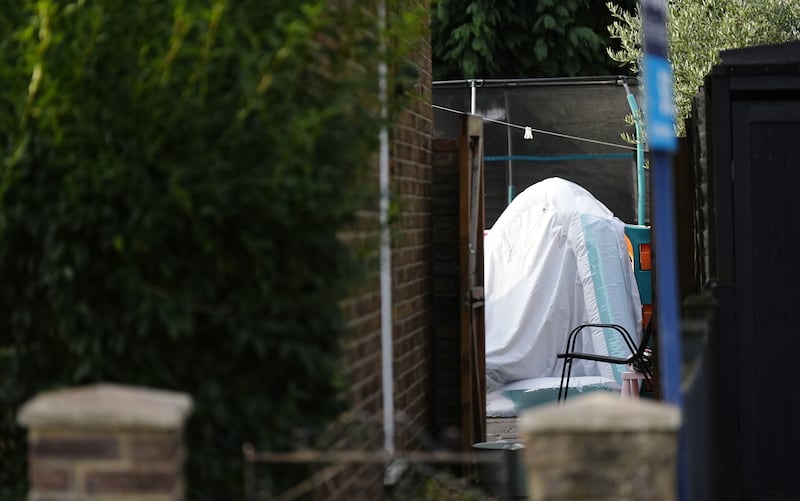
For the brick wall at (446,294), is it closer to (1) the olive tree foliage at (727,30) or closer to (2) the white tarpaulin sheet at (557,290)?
(2) the white tarpaulin sheet at (557,290)

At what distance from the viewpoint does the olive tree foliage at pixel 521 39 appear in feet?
83.6

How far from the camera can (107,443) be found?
3377mm

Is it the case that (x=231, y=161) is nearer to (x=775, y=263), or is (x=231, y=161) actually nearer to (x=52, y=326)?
(x=52, y=326)

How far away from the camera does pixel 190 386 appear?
4012mm

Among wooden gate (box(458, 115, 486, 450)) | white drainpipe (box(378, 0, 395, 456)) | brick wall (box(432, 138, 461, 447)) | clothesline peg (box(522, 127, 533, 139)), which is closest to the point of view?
white drainpipe (box(378, 0, 395, 456))

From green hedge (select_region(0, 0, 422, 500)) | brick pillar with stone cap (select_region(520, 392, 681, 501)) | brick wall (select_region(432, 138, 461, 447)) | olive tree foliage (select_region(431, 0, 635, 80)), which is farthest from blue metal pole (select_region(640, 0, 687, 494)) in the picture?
olive tree foliage (select_region(431, 0, 635, 80))

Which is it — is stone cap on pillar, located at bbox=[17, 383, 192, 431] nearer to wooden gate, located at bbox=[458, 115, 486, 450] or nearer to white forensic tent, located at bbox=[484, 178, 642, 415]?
wooden gate, located at bbox=[458, 115, 486, 450]

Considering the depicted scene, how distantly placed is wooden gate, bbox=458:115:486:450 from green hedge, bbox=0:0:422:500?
3.95m

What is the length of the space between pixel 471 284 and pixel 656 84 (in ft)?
15.7

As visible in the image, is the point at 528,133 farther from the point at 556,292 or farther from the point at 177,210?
the point at 177,210

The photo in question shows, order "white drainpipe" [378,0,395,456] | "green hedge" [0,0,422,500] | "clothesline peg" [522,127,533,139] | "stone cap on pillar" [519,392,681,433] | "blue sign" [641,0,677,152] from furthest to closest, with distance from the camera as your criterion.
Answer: "clothesline peg" [522,127,533,139]
"white drainpipe" [378,0,395,456]
"green hedge" [0,0,422,500]
"blue sign" [641,0,677,152]
"stone cap on pillar" [519,392,681,433]

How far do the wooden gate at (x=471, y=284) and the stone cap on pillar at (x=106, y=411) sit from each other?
15.3ft

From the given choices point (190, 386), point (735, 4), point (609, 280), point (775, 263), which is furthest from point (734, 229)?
point (735, 4)

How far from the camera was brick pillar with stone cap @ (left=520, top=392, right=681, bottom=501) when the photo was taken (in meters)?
3.34
